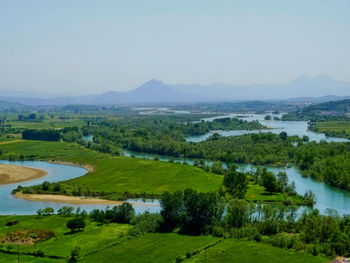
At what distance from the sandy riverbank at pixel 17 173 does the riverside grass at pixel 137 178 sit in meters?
7.62

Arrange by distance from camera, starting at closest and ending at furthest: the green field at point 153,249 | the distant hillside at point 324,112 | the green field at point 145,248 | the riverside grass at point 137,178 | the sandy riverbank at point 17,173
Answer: the green field at point 145,248 → the green field at point 153,249 → the riverside grass at point 137,178 → the sandy riverbank at point 17,173 → the distant hillside at point 324,112

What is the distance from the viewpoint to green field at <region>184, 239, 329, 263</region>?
87.1 feet

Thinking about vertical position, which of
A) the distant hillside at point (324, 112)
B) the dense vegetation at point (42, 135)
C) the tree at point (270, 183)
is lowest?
the tree at point (270, 183)

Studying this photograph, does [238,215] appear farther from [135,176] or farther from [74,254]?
[135,176]

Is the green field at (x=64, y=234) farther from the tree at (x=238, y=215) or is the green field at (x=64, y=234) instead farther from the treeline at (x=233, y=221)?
the tree at (x=238, y=215)

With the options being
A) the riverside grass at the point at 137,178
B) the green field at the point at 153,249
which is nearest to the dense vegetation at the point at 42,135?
the riverside grass at the point at 137,178

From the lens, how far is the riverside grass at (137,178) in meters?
46.7

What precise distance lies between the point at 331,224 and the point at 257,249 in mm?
6305

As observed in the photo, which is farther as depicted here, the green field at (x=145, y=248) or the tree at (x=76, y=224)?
the tree at (x=76, y=224)

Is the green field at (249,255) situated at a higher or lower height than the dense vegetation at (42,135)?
lower

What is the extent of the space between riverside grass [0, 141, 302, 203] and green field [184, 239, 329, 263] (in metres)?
14.1

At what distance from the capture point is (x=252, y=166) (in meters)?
63.0

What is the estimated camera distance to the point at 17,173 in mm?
59250

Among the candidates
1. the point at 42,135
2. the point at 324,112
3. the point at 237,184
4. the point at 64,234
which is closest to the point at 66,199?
the point at 64,234
